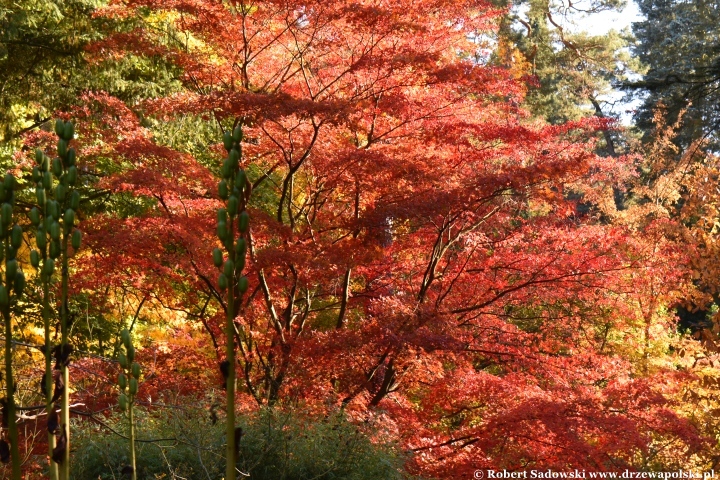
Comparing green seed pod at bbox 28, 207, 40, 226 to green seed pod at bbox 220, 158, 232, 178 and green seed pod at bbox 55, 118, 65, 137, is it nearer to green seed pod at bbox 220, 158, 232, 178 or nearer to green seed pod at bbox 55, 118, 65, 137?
green seed pod at bbox 55, 118, 65, 137

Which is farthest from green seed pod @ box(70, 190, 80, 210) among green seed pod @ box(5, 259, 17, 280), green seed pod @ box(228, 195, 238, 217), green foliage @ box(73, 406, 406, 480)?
green foliage @ box(73, 406, 406, 480)

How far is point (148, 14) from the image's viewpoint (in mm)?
11609

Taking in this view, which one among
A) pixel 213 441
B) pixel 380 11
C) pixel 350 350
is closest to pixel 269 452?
pixel 213 441

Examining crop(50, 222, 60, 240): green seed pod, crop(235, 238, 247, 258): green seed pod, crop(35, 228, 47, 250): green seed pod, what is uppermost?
crop(50, 222, 60, 240): green seed pod

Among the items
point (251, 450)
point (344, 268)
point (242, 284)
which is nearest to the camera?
point (242, 284)

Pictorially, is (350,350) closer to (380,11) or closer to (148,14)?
(380,11)

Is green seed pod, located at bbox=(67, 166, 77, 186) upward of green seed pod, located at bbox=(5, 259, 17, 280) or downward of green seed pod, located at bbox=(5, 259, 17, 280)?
upward

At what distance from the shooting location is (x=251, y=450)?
5340mm

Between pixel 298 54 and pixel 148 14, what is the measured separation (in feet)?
16.0

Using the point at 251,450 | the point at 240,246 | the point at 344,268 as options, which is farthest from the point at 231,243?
the point at 344,268

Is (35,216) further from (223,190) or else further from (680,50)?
(680,50)

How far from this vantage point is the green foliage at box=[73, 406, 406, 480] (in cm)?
504

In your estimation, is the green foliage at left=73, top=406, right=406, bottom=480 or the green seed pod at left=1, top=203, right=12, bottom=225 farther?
the green foliage at left=73, top=406, right=406, bottom=480

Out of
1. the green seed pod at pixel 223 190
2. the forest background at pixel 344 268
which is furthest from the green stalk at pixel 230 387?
the forest background at pixel 344 268
